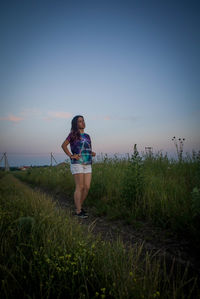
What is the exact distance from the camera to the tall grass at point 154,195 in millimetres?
2934

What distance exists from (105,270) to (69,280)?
1.05 feet

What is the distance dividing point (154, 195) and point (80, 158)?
72.9 inches

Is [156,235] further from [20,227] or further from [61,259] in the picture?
[20,227]

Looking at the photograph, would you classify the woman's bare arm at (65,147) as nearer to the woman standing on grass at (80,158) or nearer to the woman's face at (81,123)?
the woman standing on grass at (80,158)

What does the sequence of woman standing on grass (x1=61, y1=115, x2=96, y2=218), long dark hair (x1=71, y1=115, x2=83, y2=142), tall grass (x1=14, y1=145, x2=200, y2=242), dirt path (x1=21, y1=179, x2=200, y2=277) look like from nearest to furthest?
dirt path (x1=21, y1=179, x2=200, y2=277) → tall grass (x1=14, y1=145, x2=200, y2=242) → woman standing on grass (x1=61, y1=115, x2=96, y2=218) → long dark hair (x1=71, y1=115, x2=83, y2=142)

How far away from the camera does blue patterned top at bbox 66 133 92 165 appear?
447 centimetres

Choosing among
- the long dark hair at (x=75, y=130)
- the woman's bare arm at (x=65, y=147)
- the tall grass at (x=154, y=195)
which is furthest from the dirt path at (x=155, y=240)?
the long dark hair at (x=75, y=130)

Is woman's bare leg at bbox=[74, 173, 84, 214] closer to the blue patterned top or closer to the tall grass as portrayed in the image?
the blue patterned top

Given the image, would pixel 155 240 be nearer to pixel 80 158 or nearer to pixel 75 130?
pixel 80 158

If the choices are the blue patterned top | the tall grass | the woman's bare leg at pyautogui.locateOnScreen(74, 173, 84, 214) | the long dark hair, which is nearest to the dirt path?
the tall grass

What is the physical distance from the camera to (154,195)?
399 centimetres

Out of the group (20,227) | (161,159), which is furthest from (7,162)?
(20,227)

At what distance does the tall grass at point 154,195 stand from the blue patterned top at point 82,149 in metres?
1.05

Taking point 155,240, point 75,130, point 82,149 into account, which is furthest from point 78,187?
point 155,240
